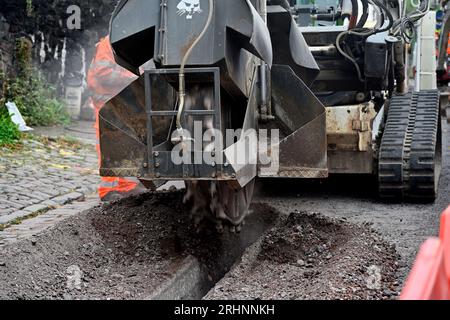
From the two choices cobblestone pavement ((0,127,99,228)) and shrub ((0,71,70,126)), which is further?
shrub ((0,71,70,126))

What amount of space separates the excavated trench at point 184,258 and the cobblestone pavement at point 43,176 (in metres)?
1.41

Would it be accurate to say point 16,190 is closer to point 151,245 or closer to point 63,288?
point 151,245

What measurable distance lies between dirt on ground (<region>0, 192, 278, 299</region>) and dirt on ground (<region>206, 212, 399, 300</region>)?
356mm

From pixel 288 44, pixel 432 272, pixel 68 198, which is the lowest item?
pixel 68 198

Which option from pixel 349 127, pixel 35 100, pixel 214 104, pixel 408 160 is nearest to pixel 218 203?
pixel 214 104

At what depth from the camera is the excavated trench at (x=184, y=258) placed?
5172 mm

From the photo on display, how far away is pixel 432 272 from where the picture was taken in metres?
2.71

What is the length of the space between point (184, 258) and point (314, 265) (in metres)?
0.97

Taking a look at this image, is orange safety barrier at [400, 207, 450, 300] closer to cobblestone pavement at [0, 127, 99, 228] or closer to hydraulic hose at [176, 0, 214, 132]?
hydraulic hose at [176, 0, 214, 132]

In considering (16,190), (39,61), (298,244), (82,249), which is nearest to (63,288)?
(82,249)

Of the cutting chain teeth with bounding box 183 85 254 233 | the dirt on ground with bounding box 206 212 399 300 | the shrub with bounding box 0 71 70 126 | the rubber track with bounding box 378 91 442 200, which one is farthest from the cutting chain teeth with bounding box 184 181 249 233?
the shrub with bounding box 0 71 70 126

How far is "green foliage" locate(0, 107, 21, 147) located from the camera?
11720 millimetres

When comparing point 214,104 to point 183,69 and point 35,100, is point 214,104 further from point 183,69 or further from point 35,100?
point 35,100

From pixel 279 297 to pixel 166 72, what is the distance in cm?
155
